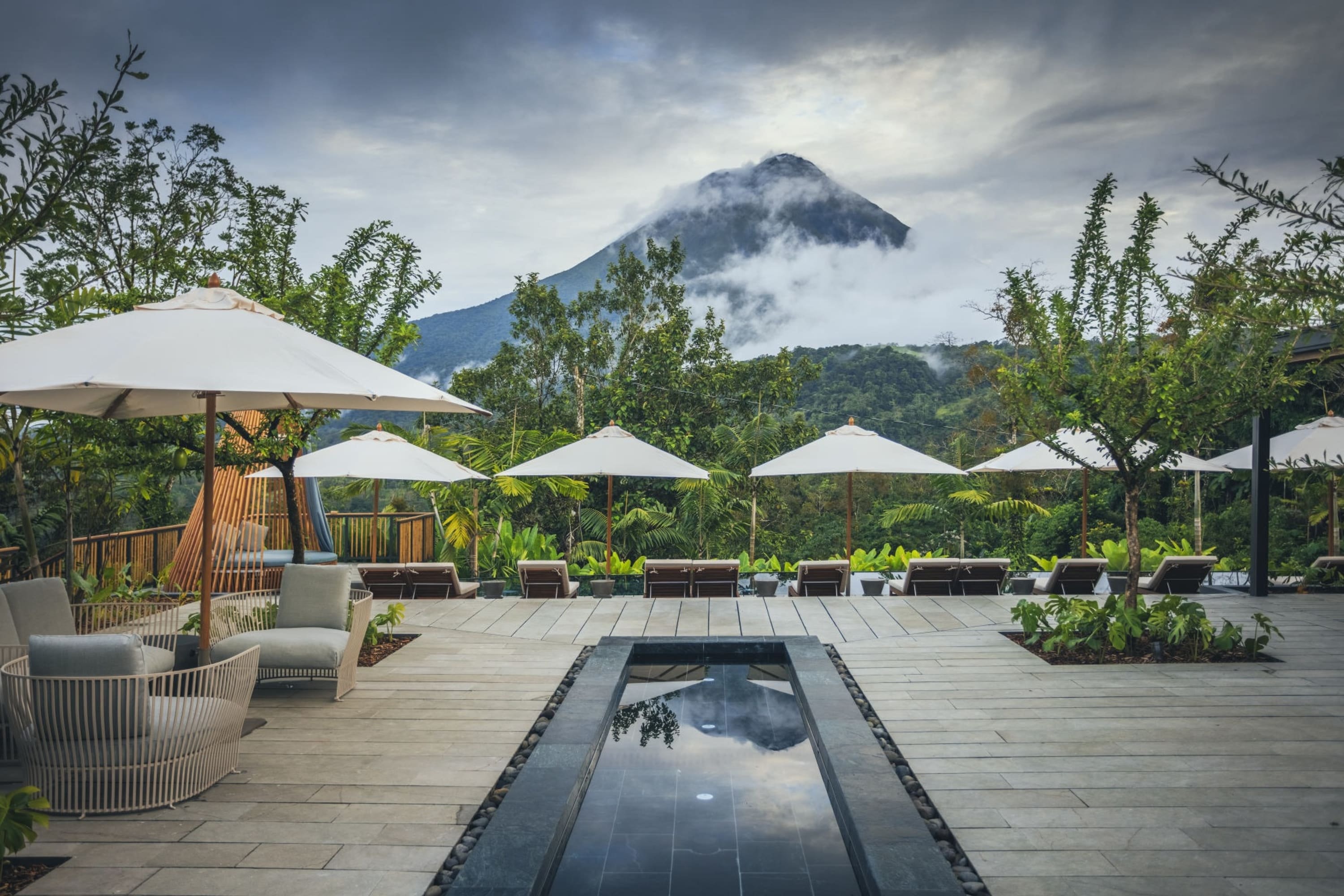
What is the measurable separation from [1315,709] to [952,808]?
327cm

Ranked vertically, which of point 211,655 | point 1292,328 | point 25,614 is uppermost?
point 1292,328

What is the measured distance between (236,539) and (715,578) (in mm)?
6149

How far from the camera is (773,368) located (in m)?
21.7

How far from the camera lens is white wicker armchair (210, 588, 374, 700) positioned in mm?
5676

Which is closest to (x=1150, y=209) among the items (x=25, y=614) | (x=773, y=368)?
(x=25, y=614)

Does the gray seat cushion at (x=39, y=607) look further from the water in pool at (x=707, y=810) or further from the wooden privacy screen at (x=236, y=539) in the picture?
the wooden privacy screen at (x=236, y=539)

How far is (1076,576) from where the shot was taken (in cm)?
983

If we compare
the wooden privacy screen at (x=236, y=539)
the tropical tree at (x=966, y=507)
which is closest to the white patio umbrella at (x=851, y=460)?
the tropical tree at (x=966, y=507)

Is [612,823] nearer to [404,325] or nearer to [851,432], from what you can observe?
[404,325]

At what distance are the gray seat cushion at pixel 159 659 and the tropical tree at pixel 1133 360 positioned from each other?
660 centimetres

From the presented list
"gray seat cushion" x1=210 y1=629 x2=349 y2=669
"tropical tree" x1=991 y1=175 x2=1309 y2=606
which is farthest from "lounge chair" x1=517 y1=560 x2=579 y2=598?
"tropical tree" x1=991 y1=175 x2=1309 y2=606

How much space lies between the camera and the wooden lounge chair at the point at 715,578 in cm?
992

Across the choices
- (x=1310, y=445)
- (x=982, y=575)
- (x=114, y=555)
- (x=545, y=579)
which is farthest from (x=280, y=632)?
(x=1310, y=445)

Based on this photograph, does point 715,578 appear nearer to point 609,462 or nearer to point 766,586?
point 766,586
